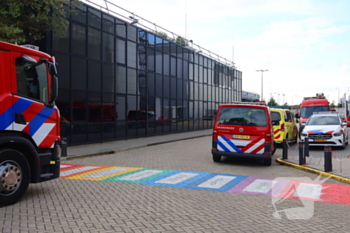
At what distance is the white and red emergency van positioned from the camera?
11688 mm

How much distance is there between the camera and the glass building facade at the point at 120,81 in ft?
56.6

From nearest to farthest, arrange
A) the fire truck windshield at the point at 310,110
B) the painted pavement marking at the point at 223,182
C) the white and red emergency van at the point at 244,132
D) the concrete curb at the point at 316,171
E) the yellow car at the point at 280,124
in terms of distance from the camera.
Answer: the painted pavement marking at the point at 223,182
the concrete curb at the point at 316,171
the white and red emergency van at the point at 244,132
the yellow car at the point at 280,124
the fire truck windshield at the point at 310,110

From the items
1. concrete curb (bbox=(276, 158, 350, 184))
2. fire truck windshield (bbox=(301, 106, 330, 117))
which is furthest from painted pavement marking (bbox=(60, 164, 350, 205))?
fire truck windshield (bbox=(301, 106, 330, 117))

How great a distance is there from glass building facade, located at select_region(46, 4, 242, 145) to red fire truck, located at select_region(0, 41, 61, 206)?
28.2 feet

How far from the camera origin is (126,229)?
5.01 meters

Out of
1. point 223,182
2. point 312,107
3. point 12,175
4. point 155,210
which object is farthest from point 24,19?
point 312,107

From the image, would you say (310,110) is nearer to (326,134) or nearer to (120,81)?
(326,134)

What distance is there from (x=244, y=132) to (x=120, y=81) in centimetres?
1148

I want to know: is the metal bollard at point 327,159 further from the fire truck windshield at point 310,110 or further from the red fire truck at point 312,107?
the fire truck windshield at point 310,110

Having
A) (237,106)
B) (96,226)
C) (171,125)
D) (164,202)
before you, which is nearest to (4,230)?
(96,226)

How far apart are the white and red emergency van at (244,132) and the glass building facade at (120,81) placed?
26.3 feet

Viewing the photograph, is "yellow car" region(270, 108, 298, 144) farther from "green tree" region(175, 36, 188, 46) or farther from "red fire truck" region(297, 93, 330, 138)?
"green tree" region(175, 36, 188, 46)

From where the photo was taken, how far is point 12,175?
619 centimetres

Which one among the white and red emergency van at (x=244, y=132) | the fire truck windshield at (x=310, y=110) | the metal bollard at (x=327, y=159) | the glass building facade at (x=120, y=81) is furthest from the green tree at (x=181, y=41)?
the metal bollard at (x=327, y=159)
